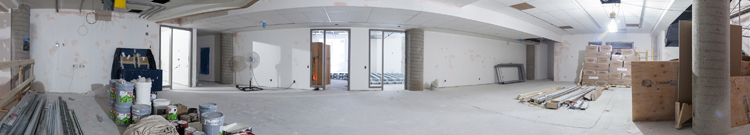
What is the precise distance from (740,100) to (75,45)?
34.7ft

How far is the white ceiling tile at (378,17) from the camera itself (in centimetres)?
615

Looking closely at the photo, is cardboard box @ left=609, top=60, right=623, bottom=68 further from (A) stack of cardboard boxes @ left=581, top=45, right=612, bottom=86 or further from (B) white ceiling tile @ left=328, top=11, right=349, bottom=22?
(B) white ceiling tile @ left=328, top=11, right=349, bottom=22

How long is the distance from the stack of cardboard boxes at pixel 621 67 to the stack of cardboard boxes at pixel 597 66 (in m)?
0.12

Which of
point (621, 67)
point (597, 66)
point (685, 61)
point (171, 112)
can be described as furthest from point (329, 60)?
point (621, 67)

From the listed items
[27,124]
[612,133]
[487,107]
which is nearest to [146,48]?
[27,124]

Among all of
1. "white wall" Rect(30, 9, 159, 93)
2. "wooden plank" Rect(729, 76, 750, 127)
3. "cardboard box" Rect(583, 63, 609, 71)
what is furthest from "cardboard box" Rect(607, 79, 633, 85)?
"white wall" Rect(30, 9, 159, 93)

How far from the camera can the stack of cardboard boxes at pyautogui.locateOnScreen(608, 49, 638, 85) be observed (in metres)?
9.78

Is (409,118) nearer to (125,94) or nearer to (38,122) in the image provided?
(125,94)

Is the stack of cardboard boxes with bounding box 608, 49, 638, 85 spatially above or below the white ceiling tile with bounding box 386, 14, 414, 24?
below

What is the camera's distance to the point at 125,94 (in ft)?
11.7

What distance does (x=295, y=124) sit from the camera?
150 inches

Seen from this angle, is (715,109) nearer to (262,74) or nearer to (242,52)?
(262,74)

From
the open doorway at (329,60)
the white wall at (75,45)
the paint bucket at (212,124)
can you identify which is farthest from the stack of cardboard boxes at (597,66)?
the white wall at (75,45)

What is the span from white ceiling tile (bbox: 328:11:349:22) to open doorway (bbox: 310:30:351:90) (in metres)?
1.12
